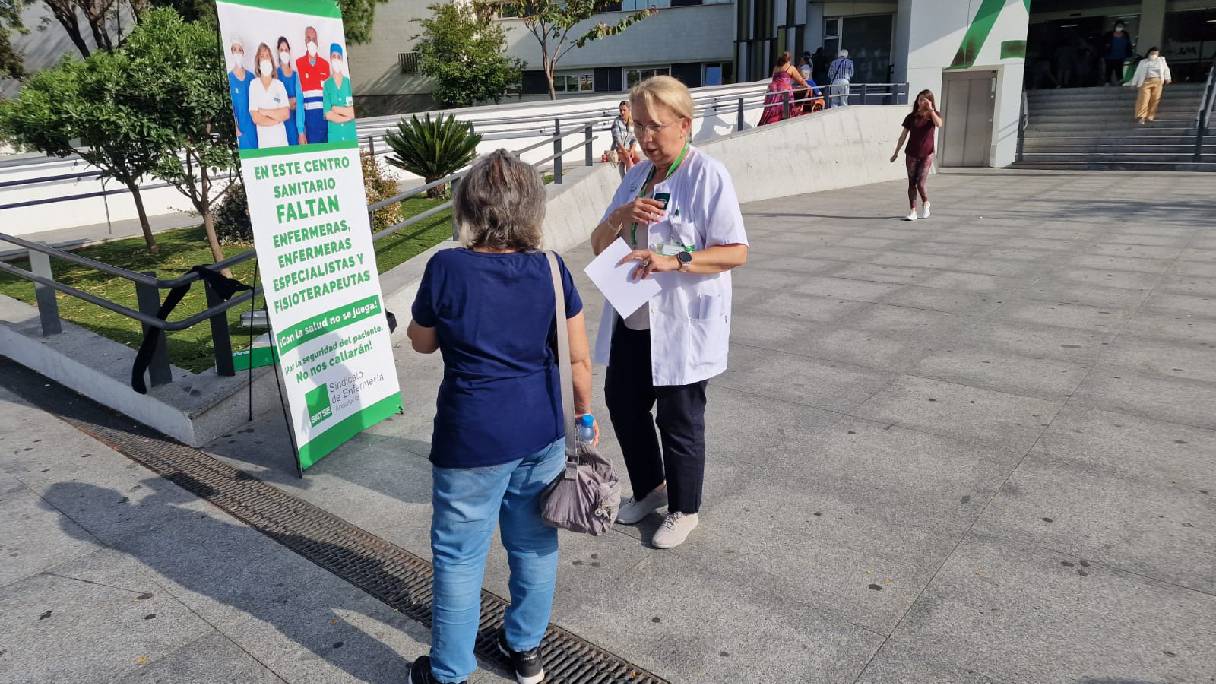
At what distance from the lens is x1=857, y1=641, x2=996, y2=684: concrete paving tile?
2.79 meters

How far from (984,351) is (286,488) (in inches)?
190

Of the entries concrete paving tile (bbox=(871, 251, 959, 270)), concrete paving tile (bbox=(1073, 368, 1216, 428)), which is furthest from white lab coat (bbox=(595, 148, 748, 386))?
concrete paving tile (bbox=(871, 251, 959, 270))

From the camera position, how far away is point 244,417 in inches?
208

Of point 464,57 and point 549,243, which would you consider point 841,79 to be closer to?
point 549,243

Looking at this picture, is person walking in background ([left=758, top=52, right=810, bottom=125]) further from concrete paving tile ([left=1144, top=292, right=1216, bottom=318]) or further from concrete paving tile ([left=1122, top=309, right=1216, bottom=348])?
concrete paving tile ([left=1122, top=309, right=1216, bottom=348])

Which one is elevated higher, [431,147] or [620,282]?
[431,147]

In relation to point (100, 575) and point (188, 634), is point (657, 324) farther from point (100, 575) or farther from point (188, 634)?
point (100, 575)

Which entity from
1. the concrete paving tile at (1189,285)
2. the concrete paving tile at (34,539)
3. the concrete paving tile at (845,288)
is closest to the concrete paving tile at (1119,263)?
the concrete paving tile at (1189,285)

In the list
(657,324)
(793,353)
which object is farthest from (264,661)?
(793,353)

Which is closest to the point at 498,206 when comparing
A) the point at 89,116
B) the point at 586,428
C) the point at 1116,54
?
the point at 586,428

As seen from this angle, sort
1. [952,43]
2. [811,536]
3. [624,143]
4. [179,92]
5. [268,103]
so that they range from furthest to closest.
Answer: [952,43] → [624,143] → [179,92] → [268,103] → [811,536]

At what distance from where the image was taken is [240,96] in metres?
4.07

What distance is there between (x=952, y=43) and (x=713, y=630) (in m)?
20.5

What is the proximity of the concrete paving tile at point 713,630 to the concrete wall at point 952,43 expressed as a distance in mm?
19687
